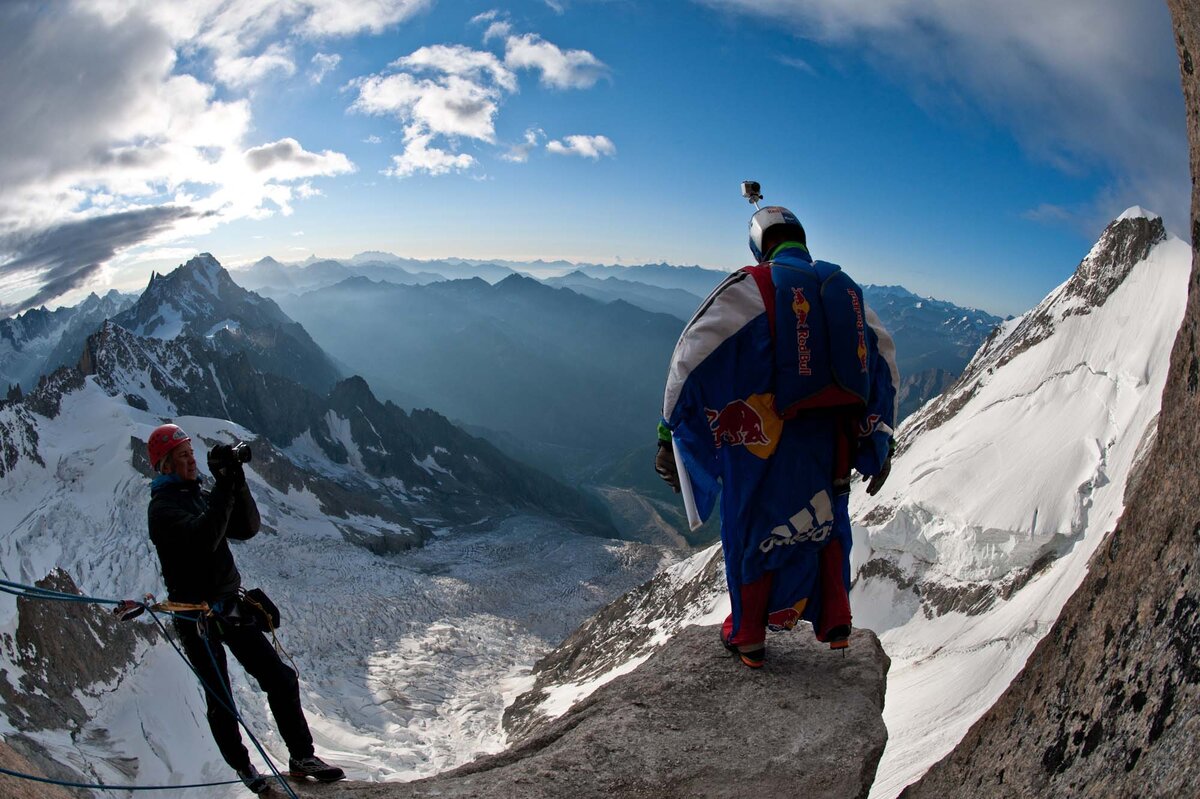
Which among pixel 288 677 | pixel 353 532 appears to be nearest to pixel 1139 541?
pixel 288 677

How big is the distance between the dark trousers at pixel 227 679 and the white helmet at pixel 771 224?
238 inches

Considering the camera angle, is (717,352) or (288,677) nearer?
(717,352)

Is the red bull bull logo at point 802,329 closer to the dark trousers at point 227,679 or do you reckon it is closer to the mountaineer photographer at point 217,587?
the mountaineer photographer at point 217,587

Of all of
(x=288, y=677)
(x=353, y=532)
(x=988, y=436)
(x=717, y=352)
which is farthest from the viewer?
(x=353, y=532)

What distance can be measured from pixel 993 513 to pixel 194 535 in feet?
141

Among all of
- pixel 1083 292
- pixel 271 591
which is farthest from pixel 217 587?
pixel 271 591

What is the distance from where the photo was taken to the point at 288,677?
20.5 ft

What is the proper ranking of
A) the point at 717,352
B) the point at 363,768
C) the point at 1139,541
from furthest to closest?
1. the point at 363,768
2. the point at 717,352
3. the point at 1139,541

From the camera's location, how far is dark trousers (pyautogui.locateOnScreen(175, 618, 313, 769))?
19.7 feet

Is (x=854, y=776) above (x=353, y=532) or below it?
above

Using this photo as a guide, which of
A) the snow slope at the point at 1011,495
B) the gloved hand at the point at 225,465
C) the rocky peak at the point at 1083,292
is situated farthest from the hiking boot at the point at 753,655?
the rocky peak at the point at 1083,292

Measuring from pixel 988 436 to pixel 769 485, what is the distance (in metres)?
50.2

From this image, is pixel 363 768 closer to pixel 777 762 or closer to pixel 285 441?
pixel 777 762

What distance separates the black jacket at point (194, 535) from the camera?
578 centimetres
